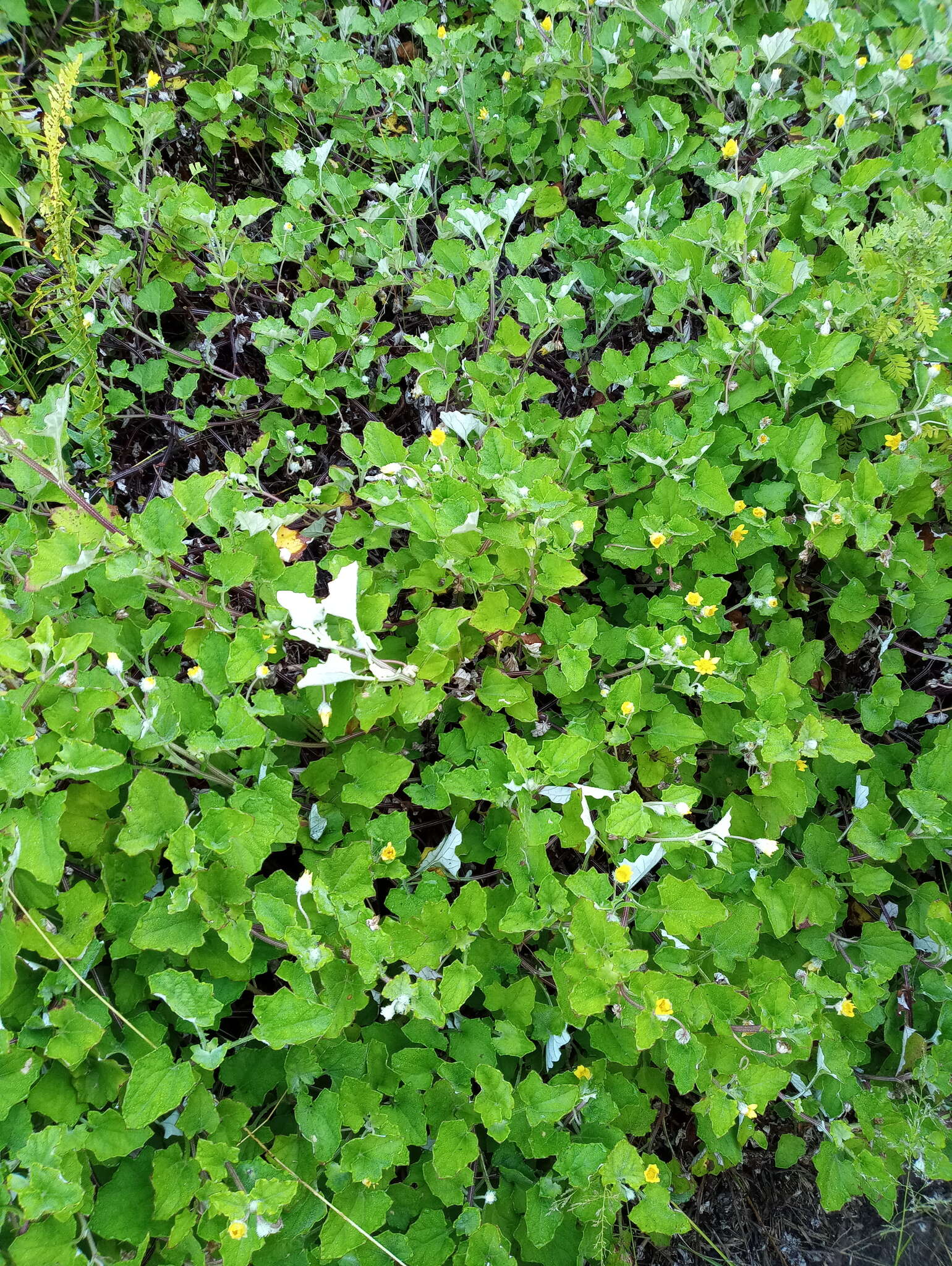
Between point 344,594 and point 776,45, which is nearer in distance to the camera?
point 344,594

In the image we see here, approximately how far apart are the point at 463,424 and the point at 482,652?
0.65 meters

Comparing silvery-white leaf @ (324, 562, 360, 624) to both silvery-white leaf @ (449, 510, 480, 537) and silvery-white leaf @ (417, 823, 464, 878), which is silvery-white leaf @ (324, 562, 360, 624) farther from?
silvery-white leaf @ (417, 823, 464, 878)

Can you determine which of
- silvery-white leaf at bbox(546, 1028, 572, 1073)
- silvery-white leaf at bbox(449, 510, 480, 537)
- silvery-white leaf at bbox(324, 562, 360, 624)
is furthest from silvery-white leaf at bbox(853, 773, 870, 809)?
silvery-white leaf at bbox(324, 562, 360, 624)

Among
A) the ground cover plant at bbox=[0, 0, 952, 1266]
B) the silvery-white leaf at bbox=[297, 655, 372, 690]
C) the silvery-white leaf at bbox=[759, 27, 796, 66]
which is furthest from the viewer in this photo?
the silvery-white leaf at bbox=[759, 27, 796, 66]

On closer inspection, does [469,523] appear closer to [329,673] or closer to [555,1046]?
[329,673]

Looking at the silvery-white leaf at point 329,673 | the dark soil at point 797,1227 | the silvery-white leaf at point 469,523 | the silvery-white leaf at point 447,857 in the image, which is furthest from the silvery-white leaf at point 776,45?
the dark soil at point 797,1227

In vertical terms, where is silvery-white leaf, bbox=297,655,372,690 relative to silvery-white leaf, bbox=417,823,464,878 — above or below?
above

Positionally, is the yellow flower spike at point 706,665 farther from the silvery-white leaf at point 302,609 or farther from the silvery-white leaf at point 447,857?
the silvery-white leaf at point 302,609

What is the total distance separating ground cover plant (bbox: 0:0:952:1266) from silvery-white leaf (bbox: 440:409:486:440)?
0.07 ft

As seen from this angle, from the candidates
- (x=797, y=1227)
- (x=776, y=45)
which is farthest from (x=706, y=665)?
(x=776, y=45)

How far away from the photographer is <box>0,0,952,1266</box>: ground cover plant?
5.11 ft

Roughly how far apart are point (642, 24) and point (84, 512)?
284cm

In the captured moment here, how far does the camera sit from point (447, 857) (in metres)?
1.92

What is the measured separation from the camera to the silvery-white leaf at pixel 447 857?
190 centimetres
